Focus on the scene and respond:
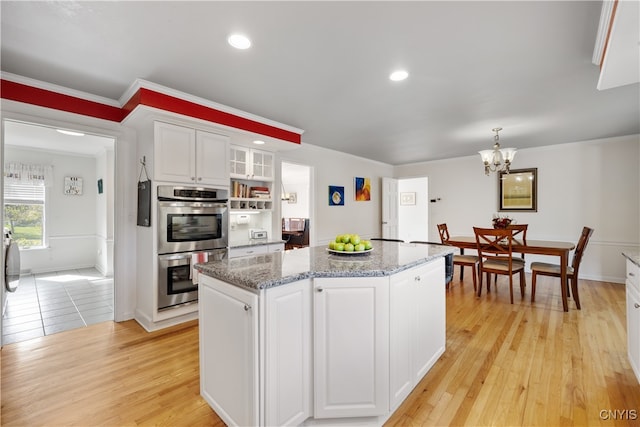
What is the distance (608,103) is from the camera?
3096 millimetres

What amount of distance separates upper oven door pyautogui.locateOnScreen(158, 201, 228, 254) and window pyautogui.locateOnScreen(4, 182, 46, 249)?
4474mm

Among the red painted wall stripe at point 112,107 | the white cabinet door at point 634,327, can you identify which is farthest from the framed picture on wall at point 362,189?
the white cabinet door at point 634,327

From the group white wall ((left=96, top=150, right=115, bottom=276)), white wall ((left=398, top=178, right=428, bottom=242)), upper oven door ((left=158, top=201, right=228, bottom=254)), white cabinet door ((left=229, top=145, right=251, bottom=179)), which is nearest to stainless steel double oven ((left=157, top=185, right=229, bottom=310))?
upper oven door ((left=158, top=201, right=228, bottom=254))

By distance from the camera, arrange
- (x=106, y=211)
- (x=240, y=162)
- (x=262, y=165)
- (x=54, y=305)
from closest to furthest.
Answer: (x=54, y=305)
(x=240, y=162)
(x=262, y=165)
(x=106, y=211)

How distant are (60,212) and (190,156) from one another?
181 inches

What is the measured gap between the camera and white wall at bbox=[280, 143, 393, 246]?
5102 mm

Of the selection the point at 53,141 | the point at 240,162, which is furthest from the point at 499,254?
the point at 53,141

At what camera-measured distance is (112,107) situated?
2994 millimetres

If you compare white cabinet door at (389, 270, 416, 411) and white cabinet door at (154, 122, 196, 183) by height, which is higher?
white cabinet door at (154, 122, 196, 183)

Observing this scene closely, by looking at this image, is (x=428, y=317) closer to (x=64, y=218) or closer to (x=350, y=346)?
(x=350, y=346)

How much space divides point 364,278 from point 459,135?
370 centimetres

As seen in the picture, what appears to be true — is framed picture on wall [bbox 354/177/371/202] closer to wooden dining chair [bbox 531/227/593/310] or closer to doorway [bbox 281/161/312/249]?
doorway [bbox 281/161/312/249]

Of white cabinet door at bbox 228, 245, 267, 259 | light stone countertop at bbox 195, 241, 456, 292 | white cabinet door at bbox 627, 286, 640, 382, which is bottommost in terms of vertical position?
white cabinet door at bbox 627, 286, 640, 382

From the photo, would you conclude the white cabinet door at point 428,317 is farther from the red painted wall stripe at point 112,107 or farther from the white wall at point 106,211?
the white wall at point 106,211
